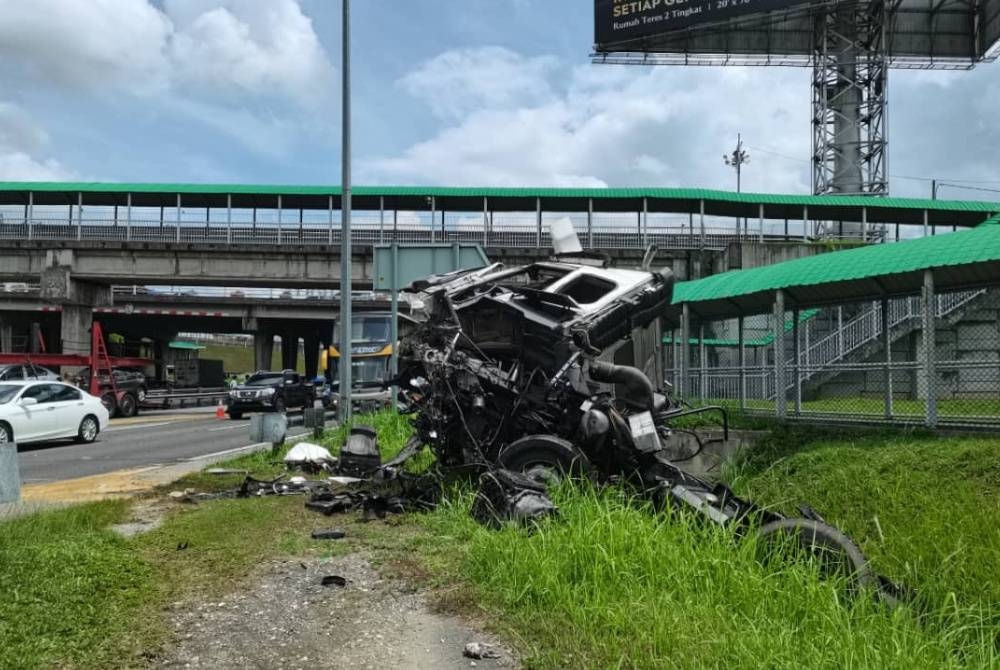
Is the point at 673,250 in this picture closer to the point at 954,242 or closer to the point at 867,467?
the point at 954,242

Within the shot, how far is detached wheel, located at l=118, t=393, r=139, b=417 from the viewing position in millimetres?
26016

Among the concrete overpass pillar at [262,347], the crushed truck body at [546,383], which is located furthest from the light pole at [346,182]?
the concrete overpass pillar at [262,347]

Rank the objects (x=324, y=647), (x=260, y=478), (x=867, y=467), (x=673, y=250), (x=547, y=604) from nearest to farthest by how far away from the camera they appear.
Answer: (x=324, y=647), (x=547, y=604), (x=867, y=467), (x=260, y=478), (x=673, y=250)

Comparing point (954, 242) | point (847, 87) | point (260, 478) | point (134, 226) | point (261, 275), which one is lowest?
point (260, 478)

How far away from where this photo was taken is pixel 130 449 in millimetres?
15078

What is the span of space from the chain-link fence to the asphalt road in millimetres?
10168

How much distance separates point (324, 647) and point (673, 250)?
27029 millimetres

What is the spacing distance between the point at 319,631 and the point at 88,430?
14591 millimetres

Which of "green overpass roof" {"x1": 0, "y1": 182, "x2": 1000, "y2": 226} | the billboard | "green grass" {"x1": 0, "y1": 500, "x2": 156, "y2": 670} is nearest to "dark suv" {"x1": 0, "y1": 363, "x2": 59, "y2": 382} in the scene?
"green overpass roof" {"x1": 0, "y1": 182, "x2": 1000, "y2": 226}

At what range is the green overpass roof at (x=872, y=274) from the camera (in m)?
9.62

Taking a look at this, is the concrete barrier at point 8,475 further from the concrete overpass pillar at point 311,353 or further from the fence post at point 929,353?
the concrete overpass pillar at point 311,353

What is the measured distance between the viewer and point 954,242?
9.96 meters

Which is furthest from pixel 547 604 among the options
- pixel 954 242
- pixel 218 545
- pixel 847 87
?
pixel 847 87

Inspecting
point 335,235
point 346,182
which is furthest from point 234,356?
point 346,182
